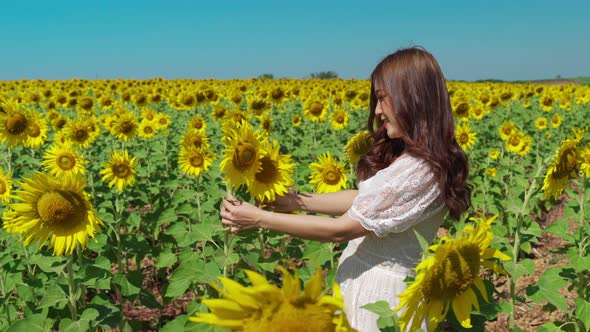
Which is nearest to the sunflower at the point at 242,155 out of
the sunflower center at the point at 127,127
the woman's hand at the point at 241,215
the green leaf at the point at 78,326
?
the woman's hand at the point at 241,215

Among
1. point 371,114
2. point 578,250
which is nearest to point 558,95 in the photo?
point 578,250

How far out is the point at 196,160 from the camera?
15.8 ft

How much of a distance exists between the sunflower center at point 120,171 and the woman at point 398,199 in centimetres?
262

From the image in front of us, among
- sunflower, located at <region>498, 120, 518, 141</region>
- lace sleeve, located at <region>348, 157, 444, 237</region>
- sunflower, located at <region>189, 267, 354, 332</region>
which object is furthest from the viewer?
sunflower, located at <region>498, 120, 518, 141</region>

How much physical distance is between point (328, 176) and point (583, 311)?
7.53ft

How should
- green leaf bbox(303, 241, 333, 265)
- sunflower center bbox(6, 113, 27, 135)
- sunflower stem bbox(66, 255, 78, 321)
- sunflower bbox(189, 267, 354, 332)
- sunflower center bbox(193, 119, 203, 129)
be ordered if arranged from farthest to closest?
sunflower center bbox(193, 119, 203, 129) → sunflower center bbox(6, 113, 27, 135) → green leaf bbox(303, 241, 333, 265) → sunflower stem bbox(66, 255, 78, 321) → sunflower bbox(189, 267, 354, 332)

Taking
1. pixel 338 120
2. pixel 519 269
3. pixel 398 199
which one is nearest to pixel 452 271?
pixel 398 199

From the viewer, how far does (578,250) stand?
10.8ft

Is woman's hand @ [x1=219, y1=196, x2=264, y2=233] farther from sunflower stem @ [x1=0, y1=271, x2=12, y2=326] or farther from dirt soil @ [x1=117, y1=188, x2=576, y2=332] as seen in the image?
dirt soil @ [x1=117, y1=188, x2=576, y2=332]

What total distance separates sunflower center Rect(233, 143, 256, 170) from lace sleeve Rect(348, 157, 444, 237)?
0.49m

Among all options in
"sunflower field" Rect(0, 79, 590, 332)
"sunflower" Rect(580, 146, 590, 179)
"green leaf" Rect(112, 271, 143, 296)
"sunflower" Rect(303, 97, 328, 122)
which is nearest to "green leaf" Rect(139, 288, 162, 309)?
"sunflower field" Rect(0, 79, 590, 332)

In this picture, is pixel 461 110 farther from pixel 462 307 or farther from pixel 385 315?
pixel 385 315

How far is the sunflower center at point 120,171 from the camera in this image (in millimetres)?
4699

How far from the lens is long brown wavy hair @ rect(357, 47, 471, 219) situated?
2.22m
